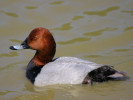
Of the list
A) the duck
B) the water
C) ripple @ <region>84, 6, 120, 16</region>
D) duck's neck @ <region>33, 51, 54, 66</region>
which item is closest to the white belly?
the duck

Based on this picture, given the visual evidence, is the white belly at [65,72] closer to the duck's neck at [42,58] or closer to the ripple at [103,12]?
the duck's neck at [42,58]

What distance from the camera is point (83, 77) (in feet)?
14.8

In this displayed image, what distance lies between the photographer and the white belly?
451cm

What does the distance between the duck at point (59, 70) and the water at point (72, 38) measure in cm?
11

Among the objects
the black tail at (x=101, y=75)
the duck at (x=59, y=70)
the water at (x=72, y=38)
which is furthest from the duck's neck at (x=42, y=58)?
the black tail at (x=101, y=75)

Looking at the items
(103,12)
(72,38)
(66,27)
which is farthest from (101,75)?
(103,12)

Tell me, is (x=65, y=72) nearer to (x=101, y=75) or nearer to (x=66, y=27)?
(x=101, y=75)

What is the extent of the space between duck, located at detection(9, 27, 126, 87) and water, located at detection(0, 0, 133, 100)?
11cm

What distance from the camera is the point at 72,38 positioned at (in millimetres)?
6473

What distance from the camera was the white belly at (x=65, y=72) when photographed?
4.51 metres

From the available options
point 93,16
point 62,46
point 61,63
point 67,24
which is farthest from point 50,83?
point 93,16

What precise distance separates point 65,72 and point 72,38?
203 centimetres

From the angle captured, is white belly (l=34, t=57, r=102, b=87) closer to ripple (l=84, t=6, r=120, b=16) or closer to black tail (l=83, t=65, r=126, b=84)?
black tail (l=83, t=65, r=126, b=84)

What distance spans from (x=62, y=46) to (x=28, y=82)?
1493 mm
